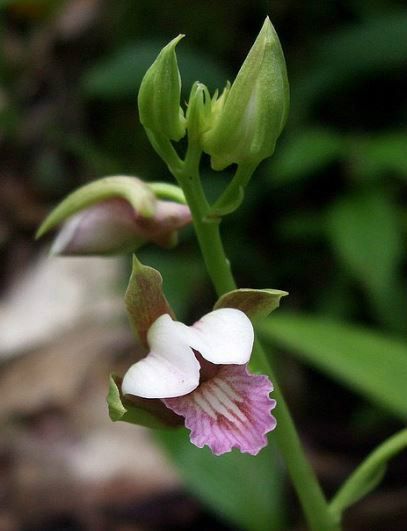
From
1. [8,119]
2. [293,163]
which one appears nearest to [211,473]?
[293,163]

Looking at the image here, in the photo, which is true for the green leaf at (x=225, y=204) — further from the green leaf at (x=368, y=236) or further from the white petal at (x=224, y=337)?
the green leaf at (x=368, y=236)

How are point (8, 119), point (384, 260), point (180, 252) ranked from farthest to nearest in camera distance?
point (8, 119)
point (180, 252)
point (384, 260)

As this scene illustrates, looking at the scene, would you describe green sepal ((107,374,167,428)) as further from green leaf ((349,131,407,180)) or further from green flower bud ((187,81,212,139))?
green leaf ((349,131,407,180))

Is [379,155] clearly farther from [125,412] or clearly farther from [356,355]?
[125,412]

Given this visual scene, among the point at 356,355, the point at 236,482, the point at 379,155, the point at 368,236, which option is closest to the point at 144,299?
the point at 356,355

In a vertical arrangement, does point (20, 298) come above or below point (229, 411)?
below

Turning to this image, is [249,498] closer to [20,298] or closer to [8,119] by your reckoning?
[20,298]
